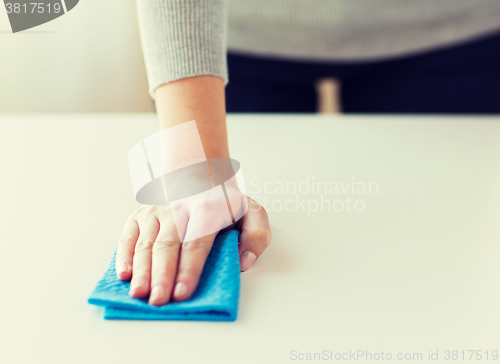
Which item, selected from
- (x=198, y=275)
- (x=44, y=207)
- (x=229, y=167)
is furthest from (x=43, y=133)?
(x=198, y=275)

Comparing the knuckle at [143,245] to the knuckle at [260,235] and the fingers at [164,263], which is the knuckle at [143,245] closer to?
the fingers at [164,263]

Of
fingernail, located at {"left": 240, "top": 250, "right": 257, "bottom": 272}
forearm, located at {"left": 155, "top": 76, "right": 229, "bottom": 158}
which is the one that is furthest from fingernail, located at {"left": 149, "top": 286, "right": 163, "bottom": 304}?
forearm, located at {"left": 155, "top": 76, "right": 229, "bottom": 158}

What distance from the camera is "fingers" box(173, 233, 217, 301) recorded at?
0.40m

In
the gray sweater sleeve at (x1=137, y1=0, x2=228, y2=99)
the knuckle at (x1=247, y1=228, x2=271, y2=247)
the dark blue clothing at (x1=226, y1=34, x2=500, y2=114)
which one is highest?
the dark blue clothing at (x1=226, y1=34, x2=500, y2=114)

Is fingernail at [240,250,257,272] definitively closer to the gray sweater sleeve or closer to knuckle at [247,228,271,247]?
knuckle at [247,228,271,247]

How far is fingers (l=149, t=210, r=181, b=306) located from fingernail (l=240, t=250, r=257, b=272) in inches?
2.9

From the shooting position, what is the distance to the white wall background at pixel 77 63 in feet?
5.08

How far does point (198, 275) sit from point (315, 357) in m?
0.14

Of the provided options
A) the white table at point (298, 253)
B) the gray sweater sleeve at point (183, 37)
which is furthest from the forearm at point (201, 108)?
the white table at point (298, 253)

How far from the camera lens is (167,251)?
17.0 inches

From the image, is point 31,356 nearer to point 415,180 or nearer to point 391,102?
point 415,180

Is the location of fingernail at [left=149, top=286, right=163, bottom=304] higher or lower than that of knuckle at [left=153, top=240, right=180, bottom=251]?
lower

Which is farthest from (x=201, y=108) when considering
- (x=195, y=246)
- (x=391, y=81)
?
(x=391, y=81)

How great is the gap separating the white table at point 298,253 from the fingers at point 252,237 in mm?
15
